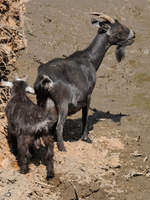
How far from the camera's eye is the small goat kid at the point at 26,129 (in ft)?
24.5

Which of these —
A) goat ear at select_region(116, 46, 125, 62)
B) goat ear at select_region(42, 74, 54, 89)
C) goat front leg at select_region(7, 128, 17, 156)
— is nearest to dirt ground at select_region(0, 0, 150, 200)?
goat front leg at select_region(7, 128, 17, 156)

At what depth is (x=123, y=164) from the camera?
904cm

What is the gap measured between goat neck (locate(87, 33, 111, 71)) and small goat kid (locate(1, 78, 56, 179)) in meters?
2.62

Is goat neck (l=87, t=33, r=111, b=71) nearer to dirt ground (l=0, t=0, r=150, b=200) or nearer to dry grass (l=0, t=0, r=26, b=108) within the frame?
dirt ground (l=0, t=0, r=150, b=200)

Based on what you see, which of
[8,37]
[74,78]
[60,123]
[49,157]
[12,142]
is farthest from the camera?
[8,37]

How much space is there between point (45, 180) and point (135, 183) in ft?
5.94

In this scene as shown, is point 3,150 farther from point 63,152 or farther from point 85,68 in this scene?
point 85,68

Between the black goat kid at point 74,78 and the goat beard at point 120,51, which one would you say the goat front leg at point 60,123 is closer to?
the black goat kid at point 74,78

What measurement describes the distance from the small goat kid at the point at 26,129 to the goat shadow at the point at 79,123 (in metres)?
1.94

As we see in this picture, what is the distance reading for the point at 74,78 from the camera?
30.3 feet

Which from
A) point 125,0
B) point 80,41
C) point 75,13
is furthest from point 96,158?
point 125,0

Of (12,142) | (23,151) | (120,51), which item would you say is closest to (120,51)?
(120,51)

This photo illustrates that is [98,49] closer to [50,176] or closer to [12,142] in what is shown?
[12,142]

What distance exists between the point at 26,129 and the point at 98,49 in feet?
11.7
